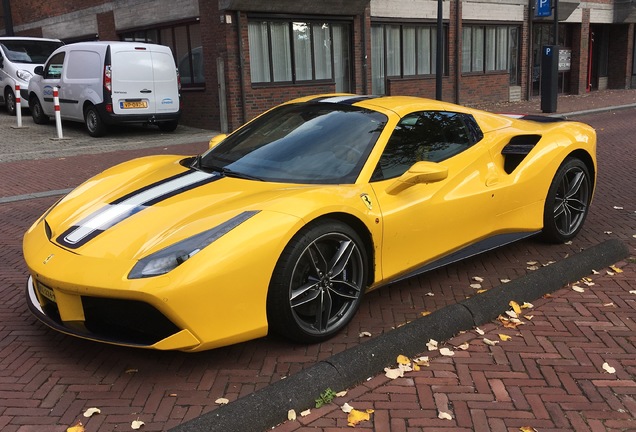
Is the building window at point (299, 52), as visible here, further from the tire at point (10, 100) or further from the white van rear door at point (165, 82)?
the tire at point (10, 100)

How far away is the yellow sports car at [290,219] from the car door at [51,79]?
11.1 metres

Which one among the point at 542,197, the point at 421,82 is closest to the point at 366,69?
the point at 421,82

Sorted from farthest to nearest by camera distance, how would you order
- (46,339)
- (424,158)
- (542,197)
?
(542,197) → (424,158) → (46,339)

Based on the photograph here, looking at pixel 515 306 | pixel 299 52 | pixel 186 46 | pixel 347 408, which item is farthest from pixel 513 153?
pixel 186 46

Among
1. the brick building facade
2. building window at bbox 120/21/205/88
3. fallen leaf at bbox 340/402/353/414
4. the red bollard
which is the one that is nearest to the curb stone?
fallen leaf at bbox 340/402/353/414

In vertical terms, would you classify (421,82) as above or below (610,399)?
above

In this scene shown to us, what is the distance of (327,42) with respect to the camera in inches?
641

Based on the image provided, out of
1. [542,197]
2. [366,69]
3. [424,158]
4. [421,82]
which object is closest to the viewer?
[424,158]

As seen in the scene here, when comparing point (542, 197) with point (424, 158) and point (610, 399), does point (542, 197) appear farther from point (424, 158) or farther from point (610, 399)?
point (610, 399)

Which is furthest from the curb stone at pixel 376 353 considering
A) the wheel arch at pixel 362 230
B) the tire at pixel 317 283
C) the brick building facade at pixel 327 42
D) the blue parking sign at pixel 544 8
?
the blue parking sign at pixel 544 8

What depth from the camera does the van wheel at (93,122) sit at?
1330 centimetres

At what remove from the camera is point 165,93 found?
44.0 feet

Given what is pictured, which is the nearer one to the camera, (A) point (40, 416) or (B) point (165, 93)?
(A) point (40, 416)

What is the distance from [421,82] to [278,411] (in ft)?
57.1
